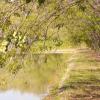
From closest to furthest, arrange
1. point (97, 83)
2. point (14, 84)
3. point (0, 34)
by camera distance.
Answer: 1. point (0, 34)
2. point (97, 83)
3. point (14, 84)

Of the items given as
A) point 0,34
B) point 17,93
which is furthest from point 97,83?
point 0,34

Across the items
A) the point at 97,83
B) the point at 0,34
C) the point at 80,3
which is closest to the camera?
the point at 0,34

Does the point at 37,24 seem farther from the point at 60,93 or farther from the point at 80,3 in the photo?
the point at 60,93

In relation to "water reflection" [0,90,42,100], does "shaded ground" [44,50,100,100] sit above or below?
above

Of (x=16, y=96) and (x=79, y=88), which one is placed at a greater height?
(x=79, y=88)

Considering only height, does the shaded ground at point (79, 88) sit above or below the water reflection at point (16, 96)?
above

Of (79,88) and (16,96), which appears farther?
(16,96)

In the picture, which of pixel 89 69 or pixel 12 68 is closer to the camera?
pixel 12 68

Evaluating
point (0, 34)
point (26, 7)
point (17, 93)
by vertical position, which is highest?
point (26, 7)

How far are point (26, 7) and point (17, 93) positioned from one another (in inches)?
640

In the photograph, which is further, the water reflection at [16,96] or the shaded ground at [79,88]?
the water reflection at [16,96]

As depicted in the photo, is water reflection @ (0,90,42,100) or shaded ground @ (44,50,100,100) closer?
shaded ground @ (44,50,100,100)

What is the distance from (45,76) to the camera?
31812 millimetres

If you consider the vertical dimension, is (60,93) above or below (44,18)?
below
